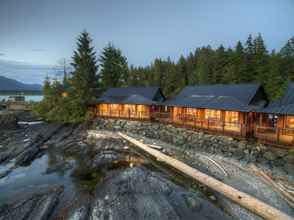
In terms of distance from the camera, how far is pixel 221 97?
17156 mm

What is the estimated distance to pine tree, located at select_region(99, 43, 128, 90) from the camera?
121 ft

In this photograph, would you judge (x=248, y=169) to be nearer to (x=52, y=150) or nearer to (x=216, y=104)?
(x=216, y=104)

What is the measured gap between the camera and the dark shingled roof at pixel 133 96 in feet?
74.4

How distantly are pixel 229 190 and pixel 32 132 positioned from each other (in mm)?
21629

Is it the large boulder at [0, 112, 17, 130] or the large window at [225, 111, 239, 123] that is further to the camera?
the large boulder at [0, 112, 17, 130]

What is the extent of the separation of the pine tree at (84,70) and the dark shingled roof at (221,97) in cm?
1313

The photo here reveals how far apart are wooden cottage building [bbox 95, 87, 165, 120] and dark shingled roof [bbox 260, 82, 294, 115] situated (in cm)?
1142

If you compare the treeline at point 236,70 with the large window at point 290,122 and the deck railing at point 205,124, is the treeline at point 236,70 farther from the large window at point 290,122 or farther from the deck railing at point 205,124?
the deck railing at point 205,124

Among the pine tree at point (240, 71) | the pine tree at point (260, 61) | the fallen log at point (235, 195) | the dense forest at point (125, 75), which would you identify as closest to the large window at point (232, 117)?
the fallen log at point (235, 195)

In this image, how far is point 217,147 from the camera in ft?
44.8

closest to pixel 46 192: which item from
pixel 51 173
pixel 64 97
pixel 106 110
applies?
pixel 51 173

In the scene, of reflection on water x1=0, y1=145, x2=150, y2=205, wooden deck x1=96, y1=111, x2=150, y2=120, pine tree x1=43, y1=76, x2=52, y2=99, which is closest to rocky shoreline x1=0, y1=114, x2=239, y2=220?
reflection on water x1=0, y1=145, x2=150, y2=205

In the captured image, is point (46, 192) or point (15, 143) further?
point (15, 143)

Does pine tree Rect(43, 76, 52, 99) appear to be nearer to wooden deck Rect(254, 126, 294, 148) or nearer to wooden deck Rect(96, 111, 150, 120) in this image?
wooden deck Rect(96, 111, 150, 120)
